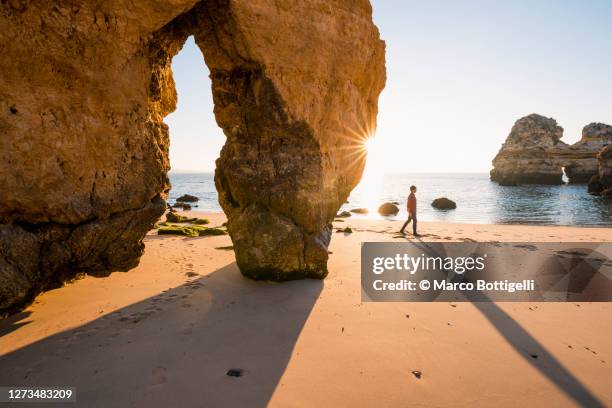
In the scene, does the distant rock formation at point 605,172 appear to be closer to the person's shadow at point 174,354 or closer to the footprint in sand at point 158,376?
the person's shadow at point 174,354

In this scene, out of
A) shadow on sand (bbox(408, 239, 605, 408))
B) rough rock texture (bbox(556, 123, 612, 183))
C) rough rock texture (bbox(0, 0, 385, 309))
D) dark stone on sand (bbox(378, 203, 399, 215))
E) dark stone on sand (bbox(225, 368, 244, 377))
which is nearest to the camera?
shadow on sand (bbox(408, 239, 605, 408))

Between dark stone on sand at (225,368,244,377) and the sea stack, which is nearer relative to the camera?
dark stone on sand at (225,368,244,377)

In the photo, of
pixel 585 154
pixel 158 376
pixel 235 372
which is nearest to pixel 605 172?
pixel 585 154

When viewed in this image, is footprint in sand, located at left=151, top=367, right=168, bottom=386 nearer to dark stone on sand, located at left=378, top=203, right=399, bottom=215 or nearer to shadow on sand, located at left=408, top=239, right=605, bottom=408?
shadow on sand, located at left=408, top=239, right=605, bottom=408

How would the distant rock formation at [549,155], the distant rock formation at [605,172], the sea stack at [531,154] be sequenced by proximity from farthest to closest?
the sea stack at [531,154]
the distant rock formation at [549,155]
the distant rock formation at [605,172]

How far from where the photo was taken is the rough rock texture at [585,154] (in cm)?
5541

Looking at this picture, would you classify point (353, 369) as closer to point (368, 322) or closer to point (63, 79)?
point (368, 322)

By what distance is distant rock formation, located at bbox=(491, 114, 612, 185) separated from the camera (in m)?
55.7

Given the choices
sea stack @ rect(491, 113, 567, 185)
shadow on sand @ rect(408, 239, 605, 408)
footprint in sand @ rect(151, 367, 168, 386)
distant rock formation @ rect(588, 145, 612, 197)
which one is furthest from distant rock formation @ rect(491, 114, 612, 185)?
footprint in sand @ rect(151, 367, 168, 386)

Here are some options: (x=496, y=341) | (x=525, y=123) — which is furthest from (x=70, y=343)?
(x=525, y=123)

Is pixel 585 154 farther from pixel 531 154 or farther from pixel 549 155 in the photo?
pixel 531 154

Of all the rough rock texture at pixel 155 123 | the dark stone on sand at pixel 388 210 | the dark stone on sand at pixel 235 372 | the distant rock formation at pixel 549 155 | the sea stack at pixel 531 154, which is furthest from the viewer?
the sea stack at pixel 531 154

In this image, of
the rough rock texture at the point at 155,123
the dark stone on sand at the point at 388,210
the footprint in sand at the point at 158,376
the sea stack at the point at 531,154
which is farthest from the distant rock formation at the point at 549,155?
→ the footprint in sand at the point at 158,376

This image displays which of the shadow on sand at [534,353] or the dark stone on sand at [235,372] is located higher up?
the dark stone on sand at [235,372]
